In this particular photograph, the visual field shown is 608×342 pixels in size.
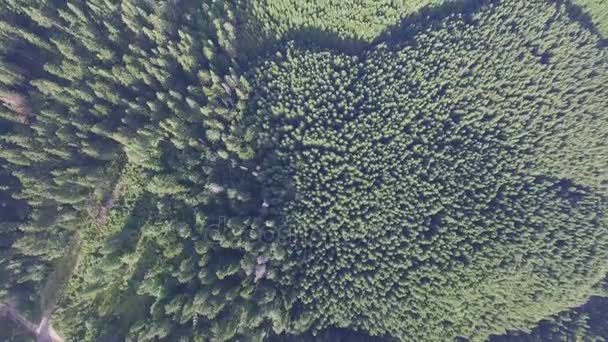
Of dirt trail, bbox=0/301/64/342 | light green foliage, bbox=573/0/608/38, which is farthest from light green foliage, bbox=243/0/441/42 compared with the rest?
dirt trail, bbox=0/301/64/342

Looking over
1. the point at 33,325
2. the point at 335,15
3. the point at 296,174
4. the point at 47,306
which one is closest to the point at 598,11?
the point at 335,15

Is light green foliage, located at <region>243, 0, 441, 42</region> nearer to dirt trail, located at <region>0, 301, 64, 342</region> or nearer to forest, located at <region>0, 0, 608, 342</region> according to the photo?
forest, located at <region>0, 0, 608, 342</region>

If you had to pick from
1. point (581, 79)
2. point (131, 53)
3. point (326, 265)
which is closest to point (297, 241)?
point (326, 265)

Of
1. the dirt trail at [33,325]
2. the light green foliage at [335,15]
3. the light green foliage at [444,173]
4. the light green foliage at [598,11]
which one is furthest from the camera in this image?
the light green foliage at [598,11]

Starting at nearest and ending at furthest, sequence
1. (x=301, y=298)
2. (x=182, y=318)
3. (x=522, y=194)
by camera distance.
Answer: (x=182, y=318) → (x=301, y=298) → (x=522, y=194)

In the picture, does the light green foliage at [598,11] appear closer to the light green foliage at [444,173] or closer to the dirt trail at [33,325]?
the light green foliage at [444,173]

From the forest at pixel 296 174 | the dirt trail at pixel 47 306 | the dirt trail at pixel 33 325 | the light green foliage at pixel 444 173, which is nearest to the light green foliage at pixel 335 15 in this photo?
the forest at pixel 296 174

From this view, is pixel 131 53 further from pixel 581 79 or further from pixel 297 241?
pixel 581 79
